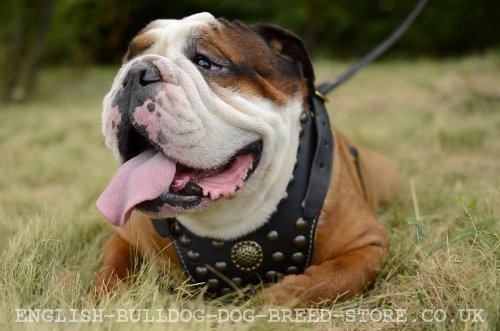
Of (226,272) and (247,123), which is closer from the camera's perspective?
(247,123)

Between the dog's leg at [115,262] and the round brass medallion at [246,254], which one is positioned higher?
the round brass medallion at [246,254]

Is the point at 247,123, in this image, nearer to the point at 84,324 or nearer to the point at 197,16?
the point at 197,16

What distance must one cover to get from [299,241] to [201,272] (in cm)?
44

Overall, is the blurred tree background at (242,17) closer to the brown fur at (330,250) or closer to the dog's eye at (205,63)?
the brown fur at (330,250)

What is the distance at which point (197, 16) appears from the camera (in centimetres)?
242

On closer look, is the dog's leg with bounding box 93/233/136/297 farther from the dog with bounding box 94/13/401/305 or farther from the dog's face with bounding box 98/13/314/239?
the dog's face with bounding box 98/13/314/239

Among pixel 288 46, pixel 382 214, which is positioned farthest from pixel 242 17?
pixel 288 46

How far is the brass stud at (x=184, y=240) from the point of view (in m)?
2.45

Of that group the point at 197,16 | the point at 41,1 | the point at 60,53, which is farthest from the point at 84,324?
the point at 60,53

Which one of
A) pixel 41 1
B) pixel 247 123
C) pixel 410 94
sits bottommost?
pixel 410 94

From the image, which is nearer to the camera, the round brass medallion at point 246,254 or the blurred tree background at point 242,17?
the round brass medallion at point 246,254

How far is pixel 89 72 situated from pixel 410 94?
34.1ft

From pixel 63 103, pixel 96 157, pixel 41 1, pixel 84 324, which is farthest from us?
pixel 41 1

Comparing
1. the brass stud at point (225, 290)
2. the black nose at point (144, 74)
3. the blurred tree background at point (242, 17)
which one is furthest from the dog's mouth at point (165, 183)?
the blurred tree background at point (242, 17)
